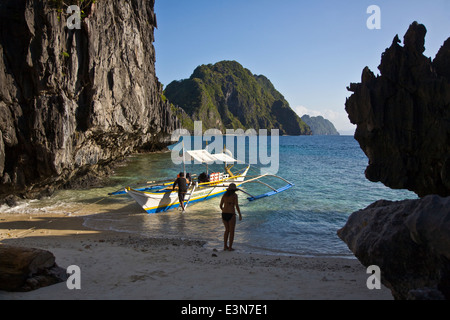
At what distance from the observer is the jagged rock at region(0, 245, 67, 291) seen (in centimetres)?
481

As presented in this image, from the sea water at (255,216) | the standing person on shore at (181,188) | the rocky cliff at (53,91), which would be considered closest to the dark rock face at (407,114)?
the sea water at (255,216)

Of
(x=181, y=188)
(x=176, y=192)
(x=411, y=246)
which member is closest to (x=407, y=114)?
(x=411, y=246)

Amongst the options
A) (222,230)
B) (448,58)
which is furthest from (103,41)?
(448,58)

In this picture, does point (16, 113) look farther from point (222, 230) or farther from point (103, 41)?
point (222, 230)

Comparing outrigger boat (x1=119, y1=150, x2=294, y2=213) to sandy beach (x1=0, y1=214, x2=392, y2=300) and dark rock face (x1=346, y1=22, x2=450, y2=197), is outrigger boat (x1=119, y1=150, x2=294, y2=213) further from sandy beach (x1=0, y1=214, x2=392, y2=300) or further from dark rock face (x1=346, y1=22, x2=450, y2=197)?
dark rock face (x1=346, y1=22, x2=450, y2=197)

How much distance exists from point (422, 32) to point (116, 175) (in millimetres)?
25276

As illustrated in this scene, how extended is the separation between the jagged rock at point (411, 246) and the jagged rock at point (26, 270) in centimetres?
535

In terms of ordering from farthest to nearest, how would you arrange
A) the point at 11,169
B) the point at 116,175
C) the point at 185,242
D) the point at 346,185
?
the point at 116,175
the point at 346,185
the point at 11,169
the point at 185,242

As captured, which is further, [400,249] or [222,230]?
[222,230]

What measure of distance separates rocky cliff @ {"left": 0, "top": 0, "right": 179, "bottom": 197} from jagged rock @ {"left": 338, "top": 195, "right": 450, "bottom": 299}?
13.7 m

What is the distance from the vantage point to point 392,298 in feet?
14.9

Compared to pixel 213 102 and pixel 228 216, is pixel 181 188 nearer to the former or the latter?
pixel 228 216

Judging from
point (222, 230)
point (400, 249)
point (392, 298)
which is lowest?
point (222, 230)

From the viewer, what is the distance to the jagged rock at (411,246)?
369 cm
